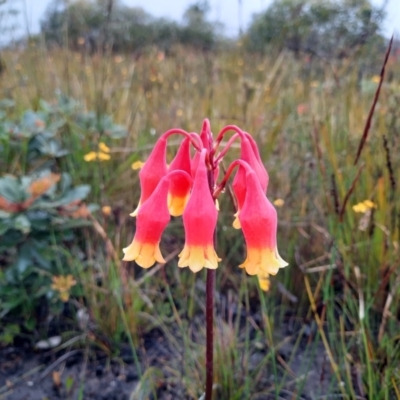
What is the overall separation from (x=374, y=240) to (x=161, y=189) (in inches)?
44.5

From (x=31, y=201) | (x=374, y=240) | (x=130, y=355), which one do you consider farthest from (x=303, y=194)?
(x=31, y=201)

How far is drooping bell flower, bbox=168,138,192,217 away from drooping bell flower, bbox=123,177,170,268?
87mm

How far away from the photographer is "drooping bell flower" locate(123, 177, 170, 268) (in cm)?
85

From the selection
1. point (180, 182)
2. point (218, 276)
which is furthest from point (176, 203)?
point (218, 276)

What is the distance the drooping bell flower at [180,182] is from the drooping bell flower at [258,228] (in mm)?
166

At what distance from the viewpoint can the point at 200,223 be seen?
0.82 m

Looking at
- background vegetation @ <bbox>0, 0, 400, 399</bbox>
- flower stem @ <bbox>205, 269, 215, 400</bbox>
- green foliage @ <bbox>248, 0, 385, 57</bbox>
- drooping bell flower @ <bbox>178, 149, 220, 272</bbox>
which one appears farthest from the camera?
green foliage @ <bbox>248, 0, 385, 57</bbox>

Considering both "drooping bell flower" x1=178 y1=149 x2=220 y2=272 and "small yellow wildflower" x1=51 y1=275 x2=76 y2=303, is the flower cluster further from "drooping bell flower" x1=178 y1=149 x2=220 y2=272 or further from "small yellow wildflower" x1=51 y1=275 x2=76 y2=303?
"small yellow wildflower" x1=51 y1=275 x2=76 y2=303

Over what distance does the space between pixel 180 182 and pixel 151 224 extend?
0.48ft

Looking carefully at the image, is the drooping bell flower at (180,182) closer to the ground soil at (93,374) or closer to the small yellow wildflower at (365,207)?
the ground soil at (93,374)

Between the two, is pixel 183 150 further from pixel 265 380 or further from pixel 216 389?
pixel 265 380

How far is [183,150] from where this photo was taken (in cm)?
93

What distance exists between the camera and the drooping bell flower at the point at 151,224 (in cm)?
85

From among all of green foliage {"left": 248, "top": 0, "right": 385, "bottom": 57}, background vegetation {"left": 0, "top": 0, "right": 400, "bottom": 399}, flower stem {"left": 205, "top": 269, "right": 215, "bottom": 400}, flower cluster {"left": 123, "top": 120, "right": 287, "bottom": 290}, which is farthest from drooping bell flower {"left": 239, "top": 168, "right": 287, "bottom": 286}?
green foliage {"left": 248, "top": 0, "right": 385, "bottom": 57}
